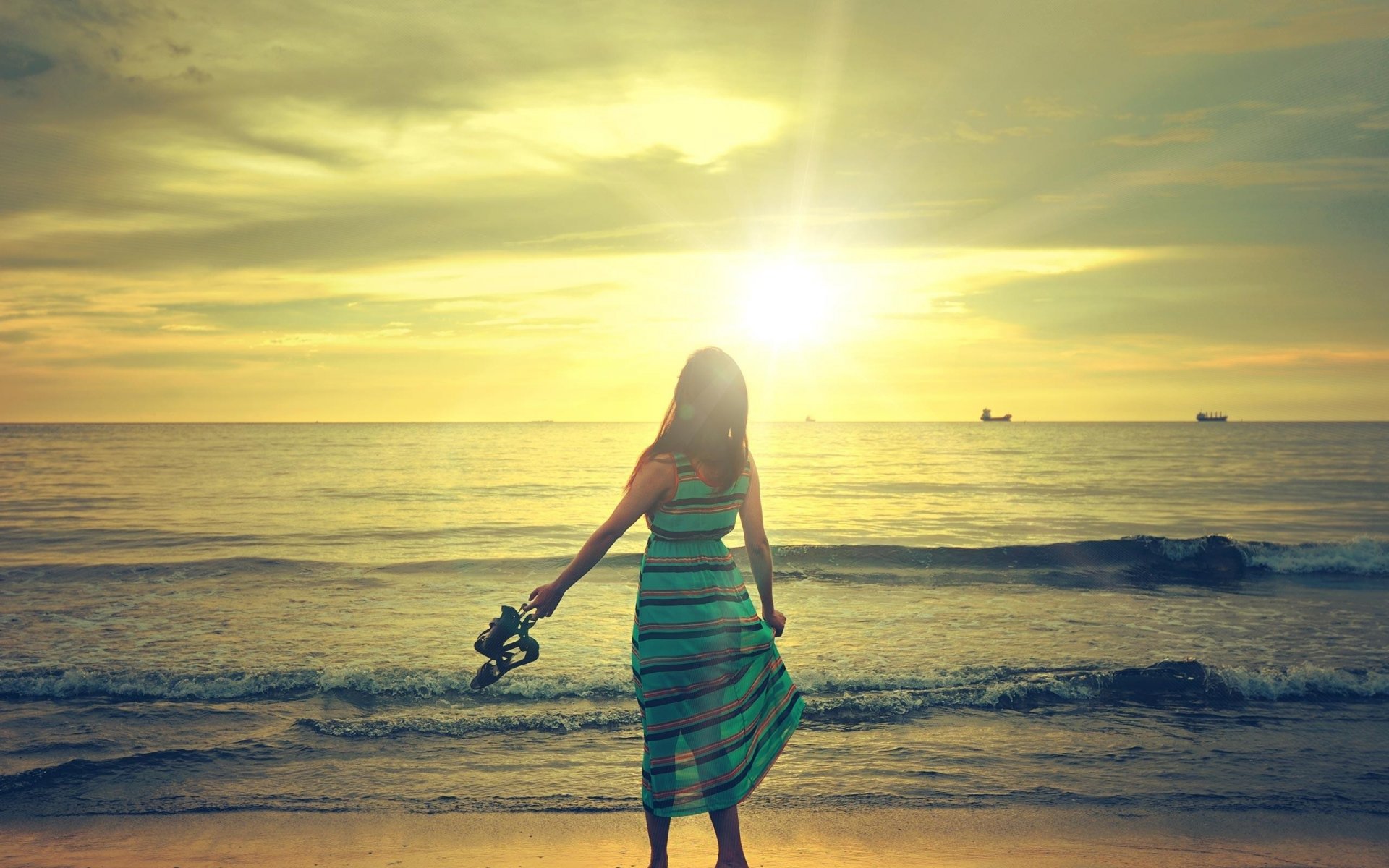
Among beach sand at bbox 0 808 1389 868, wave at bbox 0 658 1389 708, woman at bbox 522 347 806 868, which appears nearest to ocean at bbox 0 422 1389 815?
wave at bbox 0 658 1389 708

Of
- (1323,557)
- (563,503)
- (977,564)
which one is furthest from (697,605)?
(563,503)

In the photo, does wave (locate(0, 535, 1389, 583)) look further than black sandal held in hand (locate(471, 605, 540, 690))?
Yes

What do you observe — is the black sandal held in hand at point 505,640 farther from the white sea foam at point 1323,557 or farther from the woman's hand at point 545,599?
the white sea foam at point 1323,557

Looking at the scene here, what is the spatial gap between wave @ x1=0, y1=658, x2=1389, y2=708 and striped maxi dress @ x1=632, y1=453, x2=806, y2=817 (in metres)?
3.55

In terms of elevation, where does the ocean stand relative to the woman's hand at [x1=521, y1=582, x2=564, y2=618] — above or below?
below

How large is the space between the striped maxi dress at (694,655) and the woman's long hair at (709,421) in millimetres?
67

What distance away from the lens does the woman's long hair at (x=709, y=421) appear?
11.1 ft

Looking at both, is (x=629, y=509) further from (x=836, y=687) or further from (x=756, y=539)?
(x=836, y=687)

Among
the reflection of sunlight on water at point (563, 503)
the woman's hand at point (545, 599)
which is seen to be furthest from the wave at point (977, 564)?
the woman's hand at point (545, 599)

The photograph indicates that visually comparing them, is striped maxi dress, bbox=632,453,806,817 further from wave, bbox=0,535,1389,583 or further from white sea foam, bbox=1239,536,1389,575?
white sea foam, bbox=1239,536,1389,575

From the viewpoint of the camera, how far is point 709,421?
3.40 m

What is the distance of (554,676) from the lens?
26.0 ft

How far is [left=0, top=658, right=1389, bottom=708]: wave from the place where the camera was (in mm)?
7270

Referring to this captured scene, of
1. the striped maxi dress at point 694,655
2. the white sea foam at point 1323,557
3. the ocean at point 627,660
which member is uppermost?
the striped maxi dress at point 694,655
